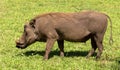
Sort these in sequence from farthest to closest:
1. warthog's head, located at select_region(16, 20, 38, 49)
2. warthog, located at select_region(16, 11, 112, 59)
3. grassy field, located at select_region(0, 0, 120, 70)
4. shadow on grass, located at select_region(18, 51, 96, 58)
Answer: shadow on grass, located at select_region(18, 51, 96, 58), warthog's head, located at select_region(16, 20, 38, 49), warthog, located at select_region(16, 11, 112, 59), grassy field, located at select_region(0, 0, 120, 70)

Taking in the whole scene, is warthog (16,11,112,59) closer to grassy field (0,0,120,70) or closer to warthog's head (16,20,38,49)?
warthog's head (16,20,38,49)

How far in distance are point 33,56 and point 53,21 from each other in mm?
1068

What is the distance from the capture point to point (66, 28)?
30.6 ft

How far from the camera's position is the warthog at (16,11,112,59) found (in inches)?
362

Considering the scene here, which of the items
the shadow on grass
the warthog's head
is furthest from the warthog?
the shadow on grass

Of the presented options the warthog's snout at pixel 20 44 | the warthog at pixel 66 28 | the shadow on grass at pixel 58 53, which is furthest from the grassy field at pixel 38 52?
the warthog at pixel 66 28

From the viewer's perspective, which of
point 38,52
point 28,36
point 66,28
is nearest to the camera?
point 66,28

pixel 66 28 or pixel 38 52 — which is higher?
pixel 66 28

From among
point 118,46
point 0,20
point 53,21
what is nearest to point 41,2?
point 0,20

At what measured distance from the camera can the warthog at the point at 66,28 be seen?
9203 millimetres

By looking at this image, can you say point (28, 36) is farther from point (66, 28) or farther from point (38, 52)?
point (66, 28)

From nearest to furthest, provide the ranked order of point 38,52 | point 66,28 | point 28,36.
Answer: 1. point 66,28
2. point 28,36
3. point 38,52

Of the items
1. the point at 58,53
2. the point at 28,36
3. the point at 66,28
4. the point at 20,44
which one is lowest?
the point at 58,53

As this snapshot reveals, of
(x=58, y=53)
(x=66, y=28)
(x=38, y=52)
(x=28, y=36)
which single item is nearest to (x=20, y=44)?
(x=28, y=36)
